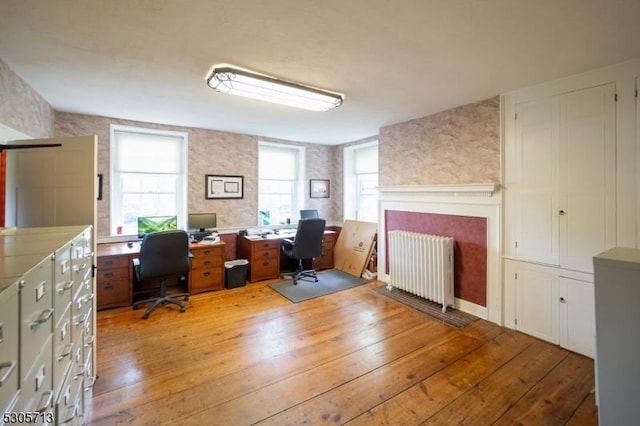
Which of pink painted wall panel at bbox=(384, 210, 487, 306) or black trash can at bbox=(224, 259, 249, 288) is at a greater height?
pink painted wall panel at bbox=(384, 210, 487, 306)

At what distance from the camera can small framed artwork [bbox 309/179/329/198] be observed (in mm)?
5598

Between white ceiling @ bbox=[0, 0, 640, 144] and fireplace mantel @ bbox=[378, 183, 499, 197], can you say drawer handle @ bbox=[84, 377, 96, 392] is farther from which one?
fireplace mantel @ bbox=[378, 183, 499, 197]

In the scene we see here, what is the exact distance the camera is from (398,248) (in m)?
3.86

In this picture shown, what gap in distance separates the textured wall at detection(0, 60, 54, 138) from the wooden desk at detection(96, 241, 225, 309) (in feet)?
4.74

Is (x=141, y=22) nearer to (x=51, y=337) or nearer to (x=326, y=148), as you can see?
(x=51, y=337)

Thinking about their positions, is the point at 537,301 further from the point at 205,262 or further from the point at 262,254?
the point at 205,262

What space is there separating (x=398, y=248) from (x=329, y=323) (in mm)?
1451

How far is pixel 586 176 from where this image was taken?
2391 mm

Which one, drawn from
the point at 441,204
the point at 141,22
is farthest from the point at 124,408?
the point at 441,204

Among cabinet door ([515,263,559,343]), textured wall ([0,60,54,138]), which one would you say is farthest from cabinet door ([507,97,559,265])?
textured wall ([0,60,54,138])

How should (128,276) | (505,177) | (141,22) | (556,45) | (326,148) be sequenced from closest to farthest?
1. (141,22)
2. (556,45)
3. (505,177)
4. (128,276)
5. (326,148)

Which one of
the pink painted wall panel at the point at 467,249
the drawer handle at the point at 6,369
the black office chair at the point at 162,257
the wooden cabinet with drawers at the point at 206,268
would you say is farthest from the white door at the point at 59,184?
the pink painted wall panel at the point at 467,249

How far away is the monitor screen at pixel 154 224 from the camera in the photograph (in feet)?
12.8

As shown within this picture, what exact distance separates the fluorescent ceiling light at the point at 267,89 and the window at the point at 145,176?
2.18 meters
